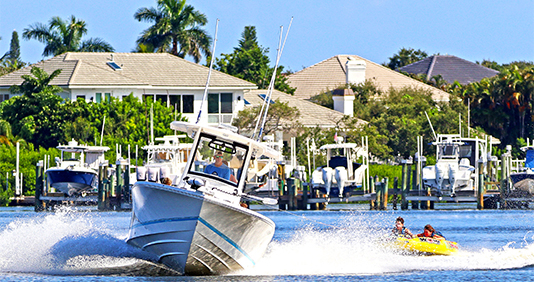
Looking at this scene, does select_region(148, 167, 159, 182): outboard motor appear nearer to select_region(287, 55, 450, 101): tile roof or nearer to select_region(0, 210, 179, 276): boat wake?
select_region(0, 210, 179, 276): boat wake

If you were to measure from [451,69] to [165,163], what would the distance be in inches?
2479

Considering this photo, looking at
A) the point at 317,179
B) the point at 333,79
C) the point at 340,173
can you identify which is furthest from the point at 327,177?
the point at 333,79

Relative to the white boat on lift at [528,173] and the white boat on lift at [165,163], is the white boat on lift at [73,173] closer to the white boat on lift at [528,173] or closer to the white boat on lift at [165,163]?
the white boat on lift at [165,163]

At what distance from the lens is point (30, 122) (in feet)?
196

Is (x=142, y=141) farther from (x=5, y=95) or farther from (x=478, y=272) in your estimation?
(x=478, y=272)

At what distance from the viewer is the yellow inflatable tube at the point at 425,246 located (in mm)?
25500

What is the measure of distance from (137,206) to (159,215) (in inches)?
33.8

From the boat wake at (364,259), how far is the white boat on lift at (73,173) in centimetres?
2185

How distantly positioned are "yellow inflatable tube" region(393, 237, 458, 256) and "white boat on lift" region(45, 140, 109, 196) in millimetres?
24387

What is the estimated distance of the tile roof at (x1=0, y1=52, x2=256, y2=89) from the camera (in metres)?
62.2

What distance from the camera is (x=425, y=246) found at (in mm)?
25484

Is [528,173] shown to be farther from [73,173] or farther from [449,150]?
[73,173]

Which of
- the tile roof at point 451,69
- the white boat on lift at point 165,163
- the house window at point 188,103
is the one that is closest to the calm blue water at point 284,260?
the white boat on lift at point 165,163

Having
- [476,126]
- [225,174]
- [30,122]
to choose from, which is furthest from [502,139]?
[225,174]
